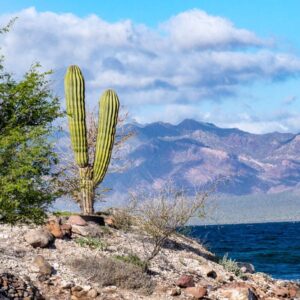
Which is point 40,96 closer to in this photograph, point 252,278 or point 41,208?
point 41,208

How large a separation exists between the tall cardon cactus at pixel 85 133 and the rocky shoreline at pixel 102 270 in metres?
2.83

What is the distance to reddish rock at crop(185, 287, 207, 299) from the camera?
62.2 feet

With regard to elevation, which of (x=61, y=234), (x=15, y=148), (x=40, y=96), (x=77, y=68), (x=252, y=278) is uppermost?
(x=77, y=68)

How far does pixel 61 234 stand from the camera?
2089 centimetres

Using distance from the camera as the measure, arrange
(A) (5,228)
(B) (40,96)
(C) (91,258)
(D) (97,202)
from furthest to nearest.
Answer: (D) (97,202) → (A) (5,228) → (C) (91,258) → (B) (40,96)

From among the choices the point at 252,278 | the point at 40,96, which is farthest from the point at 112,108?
the point at 40,96

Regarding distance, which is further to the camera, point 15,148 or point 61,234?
point 61,234

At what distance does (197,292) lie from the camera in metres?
19.0

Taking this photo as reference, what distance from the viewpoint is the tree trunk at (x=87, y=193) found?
26031 mm

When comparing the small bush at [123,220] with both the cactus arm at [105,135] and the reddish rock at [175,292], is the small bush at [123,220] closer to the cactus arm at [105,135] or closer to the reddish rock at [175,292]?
the cactus arm at [105,135]

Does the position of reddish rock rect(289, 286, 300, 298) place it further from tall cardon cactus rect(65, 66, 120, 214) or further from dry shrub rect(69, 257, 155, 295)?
tall cardon cactus rect(65, 66, 120, 214)

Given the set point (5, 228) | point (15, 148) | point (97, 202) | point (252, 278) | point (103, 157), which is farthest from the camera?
point (97, 202)

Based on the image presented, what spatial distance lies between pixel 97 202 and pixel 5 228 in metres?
10.8

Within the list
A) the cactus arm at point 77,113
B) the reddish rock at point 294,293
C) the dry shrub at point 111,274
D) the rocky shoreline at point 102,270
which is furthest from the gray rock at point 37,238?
the reddish rock at point 294,293
